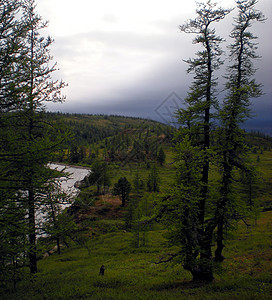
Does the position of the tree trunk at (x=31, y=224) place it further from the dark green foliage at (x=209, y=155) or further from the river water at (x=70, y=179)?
the dark green foliage at (x=209, y=155)

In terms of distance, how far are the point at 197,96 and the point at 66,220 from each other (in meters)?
11.2

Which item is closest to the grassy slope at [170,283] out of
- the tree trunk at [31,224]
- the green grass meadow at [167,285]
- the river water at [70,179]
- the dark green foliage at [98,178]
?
the green grass meadow at [167,285]

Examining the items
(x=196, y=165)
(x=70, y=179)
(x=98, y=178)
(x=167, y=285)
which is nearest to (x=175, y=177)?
(x=196, y=165)

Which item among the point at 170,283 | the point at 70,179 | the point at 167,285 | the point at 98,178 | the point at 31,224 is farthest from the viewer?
the point at 98,178

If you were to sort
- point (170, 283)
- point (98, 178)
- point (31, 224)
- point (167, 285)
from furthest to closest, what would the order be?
point (98, 178) < point (170, 283) < point (167, 285) < point (31, 224)

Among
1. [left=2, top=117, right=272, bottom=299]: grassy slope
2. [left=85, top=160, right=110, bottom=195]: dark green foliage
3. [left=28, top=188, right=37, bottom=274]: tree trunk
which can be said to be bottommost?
[left=85, top=160, right=110, bottom=195]: dark green foliage

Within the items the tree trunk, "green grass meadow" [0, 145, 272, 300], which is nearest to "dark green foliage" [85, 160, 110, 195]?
"green grass meadow" [0, 145, 272, 300]

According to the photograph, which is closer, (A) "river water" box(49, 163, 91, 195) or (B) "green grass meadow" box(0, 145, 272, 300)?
(B) "green grass meadow" box(0, 145, 272, 300)

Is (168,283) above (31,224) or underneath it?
underneath

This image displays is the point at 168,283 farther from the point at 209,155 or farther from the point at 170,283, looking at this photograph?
the point at 209,155

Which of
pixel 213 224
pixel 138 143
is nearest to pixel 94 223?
pixel 213 224

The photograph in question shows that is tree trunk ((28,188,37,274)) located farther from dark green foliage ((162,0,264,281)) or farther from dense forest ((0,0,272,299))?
dark green foliage ((162,0,264,281))

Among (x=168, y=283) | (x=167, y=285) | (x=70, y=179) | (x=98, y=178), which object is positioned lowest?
(x=98, y=178)

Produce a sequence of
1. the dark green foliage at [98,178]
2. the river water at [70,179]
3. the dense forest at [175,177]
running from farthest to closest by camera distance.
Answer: the dark green foliage at [98,178] < the river water at [70,179] < the dense forest at [175,177]
